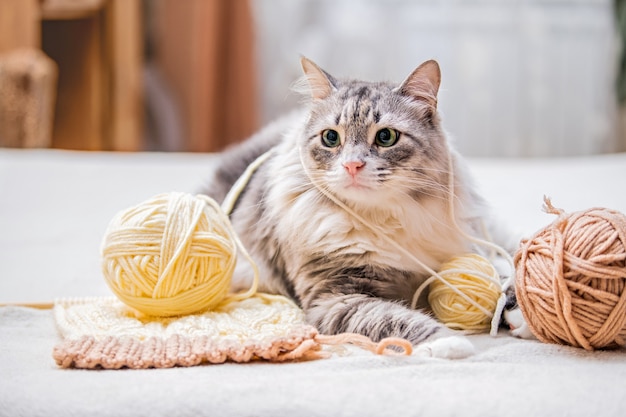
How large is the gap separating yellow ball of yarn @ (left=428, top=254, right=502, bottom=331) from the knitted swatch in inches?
11.8

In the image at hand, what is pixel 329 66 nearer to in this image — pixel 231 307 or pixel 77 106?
pixel 77 106

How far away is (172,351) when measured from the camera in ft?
3.79

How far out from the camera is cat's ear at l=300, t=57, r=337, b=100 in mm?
1490

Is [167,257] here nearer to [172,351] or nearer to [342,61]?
[172,351]

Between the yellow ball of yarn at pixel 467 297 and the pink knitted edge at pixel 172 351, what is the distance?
12.9 inches

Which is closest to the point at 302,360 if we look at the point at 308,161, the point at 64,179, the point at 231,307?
the point at 231,307

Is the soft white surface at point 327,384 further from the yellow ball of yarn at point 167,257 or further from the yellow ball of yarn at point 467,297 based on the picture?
the yellow ball of yarn at point 167,257

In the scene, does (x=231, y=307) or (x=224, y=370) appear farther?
(x=231, y=307)

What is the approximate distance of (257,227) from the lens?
1.62m

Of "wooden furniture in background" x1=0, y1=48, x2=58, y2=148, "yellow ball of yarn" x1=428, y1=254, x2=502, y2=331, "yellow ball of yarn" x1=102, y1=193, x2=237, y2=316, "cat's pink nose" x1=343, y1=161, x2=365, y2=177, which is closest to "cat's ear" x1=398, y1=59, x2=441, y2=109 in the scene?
"cat's pink nose" x1=343, y1=161, x2=365, y2=177

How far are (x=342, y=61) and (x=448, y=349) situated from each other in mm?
3120

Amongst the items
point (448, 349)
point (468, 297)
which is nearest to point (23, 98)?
point (468, 297)

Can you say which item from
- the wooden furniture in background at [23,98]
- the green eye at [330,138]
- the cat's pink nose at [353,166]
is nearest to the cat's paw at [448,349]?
the cat's pink nose at [353,166]

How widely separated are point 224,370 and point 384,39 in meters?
3.24
